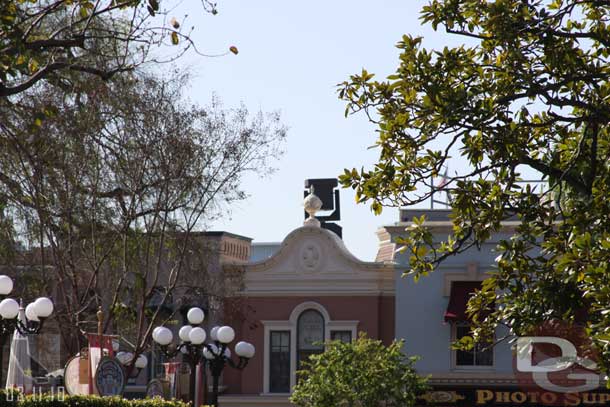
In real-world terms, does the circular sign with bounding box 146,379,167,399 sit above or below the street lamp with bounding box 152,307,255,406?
below

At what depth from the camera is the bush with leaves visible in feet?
98.2

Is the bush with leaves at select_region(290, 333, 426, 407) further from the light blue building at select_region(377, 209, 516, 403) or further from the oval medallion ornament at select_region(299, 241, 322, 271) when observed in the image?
the oval medallion ornament at select_region(299, 241, 322, 271)

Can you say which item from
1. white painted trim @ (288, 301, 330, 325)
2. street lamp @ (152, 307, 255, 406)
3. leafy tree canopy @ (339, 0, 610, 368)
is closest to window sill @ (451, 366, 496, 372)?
white painted trim @ (288, 301, 330, 325)

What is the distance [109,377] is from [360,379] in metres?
11.2

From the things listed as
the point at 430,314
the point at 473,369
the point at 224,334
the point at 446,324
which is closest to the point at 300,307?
the point at 430,314

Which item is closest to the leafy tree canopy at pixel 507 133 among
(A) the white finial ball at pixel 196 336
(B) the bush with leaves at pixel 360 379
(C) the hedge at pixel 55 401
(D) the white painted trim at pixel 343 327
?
(C) the hedge at pixel 55 401

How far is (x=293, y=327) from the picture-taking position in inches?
1373

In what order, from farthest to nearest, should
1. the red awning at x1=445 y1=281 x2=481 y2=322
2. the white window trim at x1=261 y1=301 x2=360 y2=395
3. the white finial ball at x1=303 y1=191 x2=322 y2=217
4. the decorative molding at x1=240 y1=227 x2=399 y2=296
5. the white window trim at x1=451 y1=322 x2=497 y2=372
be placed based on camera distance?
the white finial ball at x1=303 y1=191 x2=322 y2=217
the decorative molding at x1=240 y1=227 x2=399 y2=296
the white window trim at x1=261 y1=301 x2=360 y2=395
the white window trim at x1=451 y1=322 x2=497 y2=372
the red awning at x1=445 y1=281 x2=481 y2=322

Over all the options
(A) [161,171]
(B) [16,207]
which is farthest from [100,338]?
(A) [161,171]

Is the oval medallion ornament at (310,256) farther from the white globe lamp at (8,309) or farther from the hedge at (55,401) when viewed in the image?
the white globe lamp at (8,309)

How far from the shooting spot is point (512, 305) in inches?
472

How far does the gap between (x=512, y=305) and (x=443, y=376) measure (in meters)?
21.7

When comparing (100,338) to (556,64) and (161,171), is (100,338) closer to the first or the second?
(161,171)

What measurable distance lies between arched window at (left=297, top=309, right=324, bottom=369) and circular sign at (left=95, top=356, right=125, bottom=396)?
582 inches
